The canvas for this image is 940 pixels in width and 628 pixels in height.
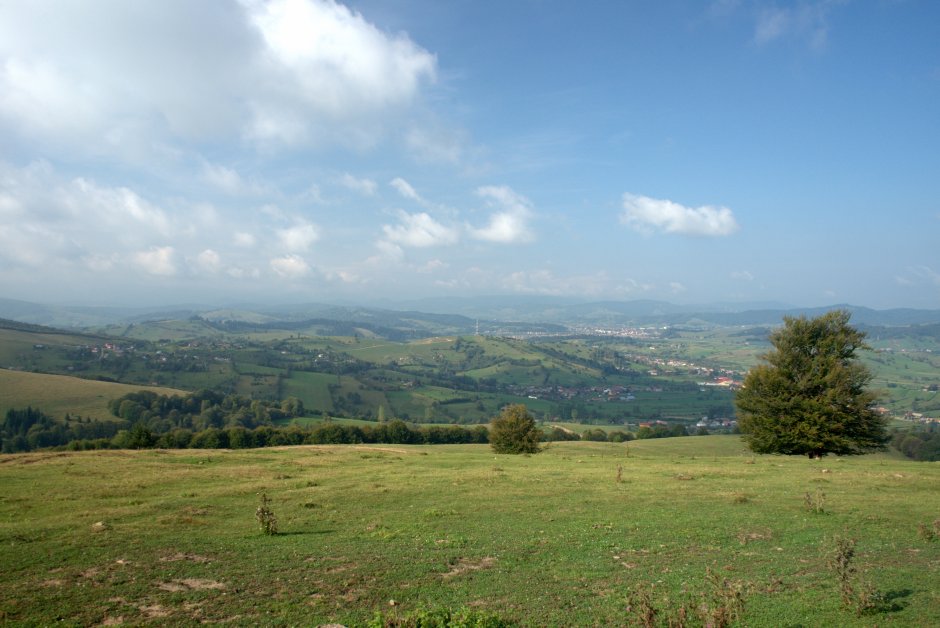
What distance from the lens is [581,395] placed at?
180m

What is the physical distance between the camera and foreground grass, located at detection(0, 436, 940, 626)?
10.0 meters

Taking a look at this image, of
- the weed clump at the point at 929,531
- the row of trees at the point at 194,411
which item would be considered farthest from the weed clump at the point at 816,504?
the row of trees at the point at 194,411

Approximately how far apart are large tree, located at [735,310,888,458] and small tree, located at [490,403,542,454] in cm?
1767

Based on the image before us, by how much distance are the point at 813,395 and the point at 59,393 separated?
13569 cm

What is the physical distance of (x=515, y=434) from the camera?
148 feet

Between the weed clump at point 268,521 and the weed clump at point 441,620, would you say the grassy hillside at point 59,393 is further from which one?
the weed clump at point 441,620

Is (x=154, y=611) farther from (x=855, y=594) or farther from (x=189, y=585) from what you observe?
(x=855, y=594)

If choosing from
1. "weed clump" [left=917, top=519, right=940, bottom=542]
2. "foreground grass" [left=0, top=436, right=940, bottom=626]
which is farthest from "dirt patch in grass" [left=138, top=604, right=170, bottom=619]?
"weed clump" [left=917, top=519, right=940, bottom=542]

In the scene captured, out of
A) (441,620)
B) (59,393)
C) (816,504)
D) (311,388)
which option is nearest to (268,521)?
(441,620)

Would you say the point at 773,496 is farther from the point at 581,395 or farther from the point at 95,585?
the point at 581,395

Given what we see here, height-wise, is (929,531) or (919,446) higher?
(929,531)

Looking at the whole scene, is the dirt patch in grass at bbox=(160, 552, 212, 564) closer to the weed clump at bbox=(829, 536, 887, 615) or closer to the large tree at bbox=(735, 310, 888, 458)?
the weed clump at bbox=(829, 536, 887, 615)

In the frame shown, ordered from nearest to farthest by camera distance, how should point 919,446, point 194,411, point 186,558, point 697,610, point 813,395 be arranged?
1. point 697,610
2. point 186,558
3. point 813,395
4. point 919,446
5. point 194,411

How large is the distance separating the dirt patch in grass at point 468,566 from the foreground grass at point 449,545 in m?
0.08
